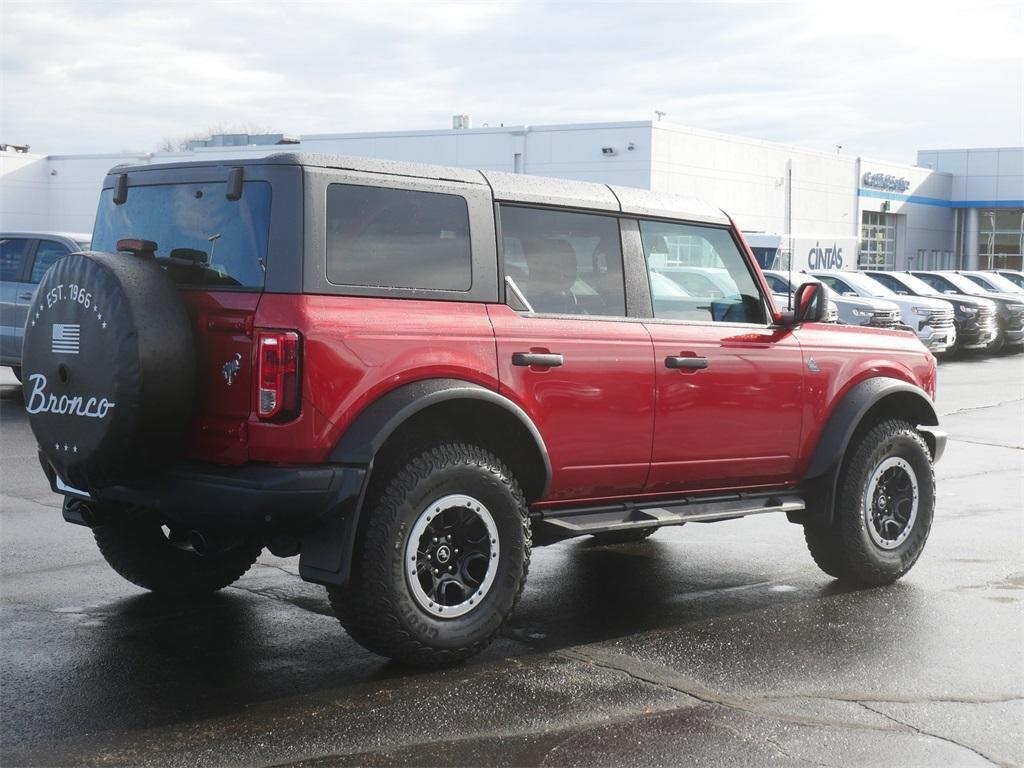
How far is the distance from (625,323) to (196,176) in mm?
2048

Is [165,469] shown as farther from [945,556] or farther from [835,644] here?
[945,556]

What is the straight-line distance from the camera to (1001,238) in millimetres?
69562

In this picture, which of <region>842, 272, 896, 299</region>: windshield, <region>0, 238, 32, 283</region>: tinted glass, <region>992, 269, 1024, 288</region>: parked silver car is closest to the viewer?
<region>0, 238, 32, 283</region>: tinted glass

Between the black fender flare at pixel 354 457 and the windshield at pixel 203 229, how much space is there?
0.67 meters

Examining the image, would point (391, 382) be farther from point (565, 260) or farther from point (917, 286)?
point (917, 286)

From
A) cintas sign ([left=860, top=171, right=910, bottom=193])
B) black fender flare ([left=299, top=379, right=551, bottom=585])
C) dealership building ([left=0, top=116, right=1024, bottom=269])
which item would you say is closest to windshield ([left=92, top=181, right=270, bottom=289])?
black fender flare ([left=299, top=379, right=551, bottom=585])

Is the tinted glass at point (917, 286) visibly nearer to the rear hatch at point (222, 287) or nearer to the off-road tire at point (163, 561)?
the off-road tire at point (163, 561)

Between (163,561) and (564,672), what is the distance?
7.03ft

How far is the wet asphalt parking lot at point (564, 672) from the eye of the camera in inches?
177

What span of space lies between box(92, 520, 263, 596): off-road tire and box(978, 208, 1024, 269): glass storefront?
68534mm

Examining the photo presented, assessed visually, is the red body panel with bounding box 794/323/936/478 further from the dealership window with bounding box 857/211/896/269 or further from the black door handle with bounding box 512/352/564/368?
the dealership window with bounding box 857/211/896/269

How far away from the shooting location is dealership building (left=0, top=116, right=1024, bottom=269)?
46281 mm

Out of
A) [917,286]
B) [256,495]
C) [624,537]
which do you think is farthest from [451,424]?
[917,286]

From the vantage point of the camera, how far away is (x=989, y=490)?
1066 cm
